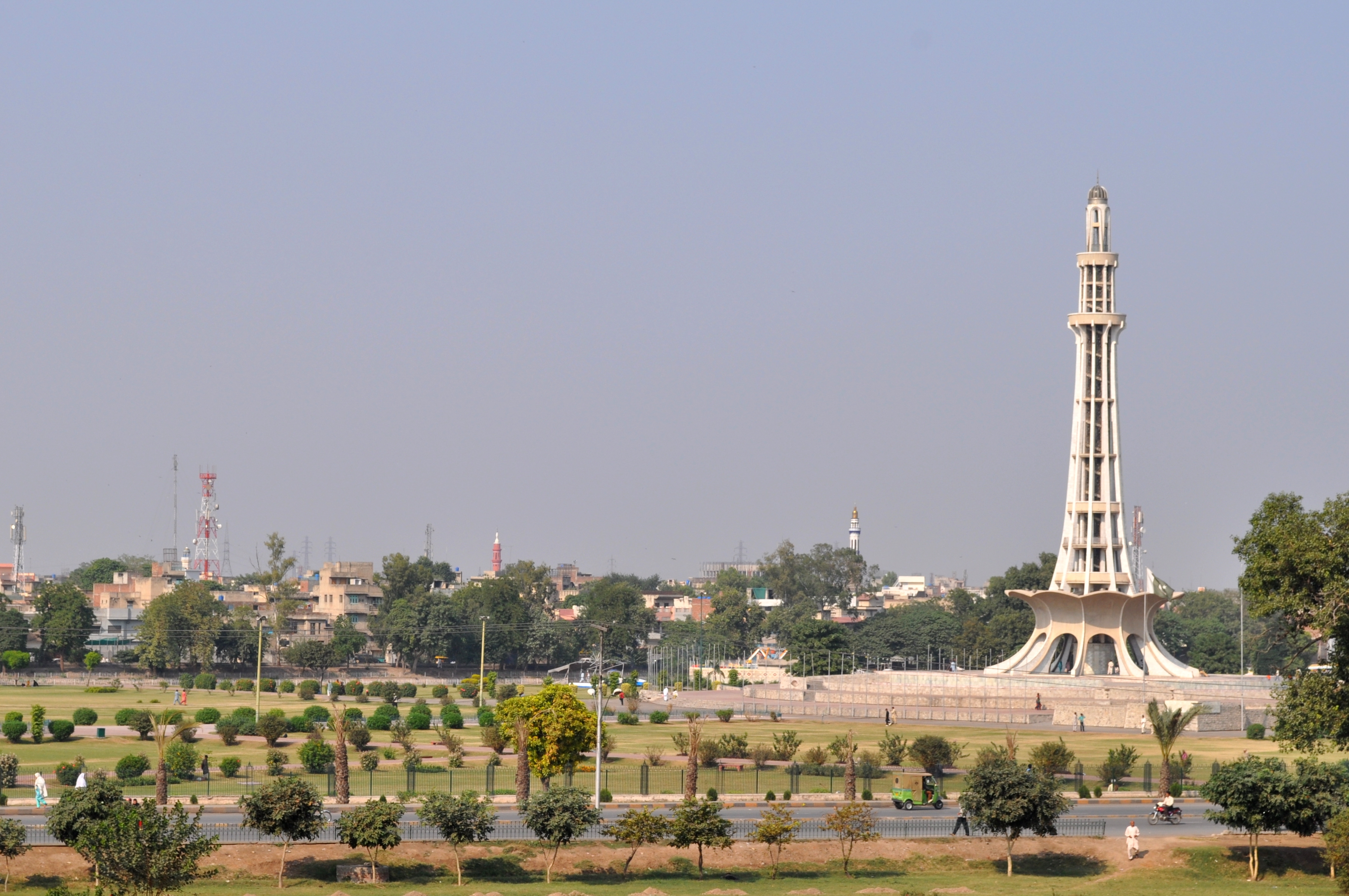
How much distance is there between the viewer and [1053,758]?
165ft

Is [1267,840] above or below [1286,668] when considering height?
below

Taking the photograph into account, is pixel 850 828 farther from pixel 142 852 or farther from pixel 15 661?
pixel 15 661

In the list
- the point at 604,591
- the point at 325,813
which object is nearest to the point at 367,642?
the point at 604,591

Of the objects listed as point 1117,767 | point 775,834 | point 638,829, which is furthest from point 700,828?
point 1117,767

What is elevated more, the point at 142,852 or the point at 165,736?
the point at 165,736

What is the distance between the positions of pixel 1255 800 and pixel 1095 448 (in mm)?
52663

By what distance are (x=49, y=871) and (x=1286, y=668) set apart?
27.9 meters

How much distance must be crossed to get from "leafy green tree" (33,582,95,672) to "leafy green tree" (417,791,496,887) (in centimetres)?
7790

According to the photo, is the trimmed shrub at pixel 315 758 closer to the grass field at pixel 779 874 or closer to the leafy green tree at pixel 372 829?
the grass field at pixel 779 874

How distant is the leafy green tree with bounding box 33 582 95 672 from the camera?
351 feet

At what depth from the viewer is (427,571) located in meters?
139

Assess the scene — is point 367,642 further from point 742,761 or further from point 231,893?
point 231,893

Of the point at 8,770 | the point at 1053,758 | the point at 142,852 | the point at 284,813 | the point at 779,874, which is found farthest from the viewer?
the point at 1053,758

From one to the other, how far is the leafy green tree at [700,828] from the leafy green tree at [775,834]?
791 millimetres
